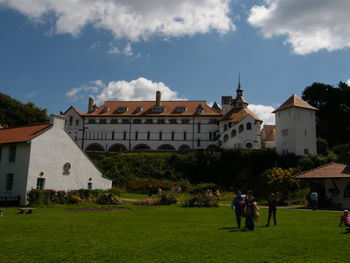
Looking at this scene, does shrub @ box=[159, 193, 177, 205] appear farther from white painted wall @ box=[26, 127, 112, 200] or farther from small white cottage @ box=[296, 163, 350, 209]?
small white cottage @ box=[296, 163, 350, 209]

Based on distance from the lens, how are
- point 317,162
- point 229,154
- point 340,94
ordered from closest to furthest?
point 317,162
point 229,154
point 340,94

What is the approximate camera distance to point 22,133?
96.6ft

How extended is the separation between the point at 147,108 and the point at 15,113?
24.9m

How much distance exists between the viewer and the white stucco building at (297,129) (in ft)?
163

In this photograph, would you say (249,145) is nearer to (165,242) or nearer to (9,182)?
(9,182)

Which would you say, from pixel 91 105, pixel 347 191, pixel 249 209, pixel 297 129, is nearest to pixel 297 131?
pixel 297 129

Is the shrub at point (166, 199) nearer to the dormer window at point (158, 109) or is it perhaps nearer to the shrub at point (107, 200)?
the shrub at point (107, 200)

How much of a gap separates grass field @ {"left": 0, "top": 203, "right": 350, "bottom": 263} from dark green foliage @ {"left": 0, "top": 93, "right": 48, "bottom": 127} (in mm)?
45236

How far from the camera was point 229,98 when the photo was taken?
6950 cm

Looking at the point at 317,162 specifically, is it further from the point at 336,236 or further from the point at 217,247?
the point at 217,247

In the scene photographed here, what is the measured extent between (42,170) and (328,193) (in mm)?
24295

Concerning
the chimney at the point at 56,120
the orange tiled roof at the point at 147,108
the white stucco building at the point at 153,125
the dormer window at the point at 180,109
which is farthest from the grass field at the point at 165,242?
the dormer window at the point at 180,109

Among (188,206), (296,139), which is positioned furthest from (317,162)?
(188,206)

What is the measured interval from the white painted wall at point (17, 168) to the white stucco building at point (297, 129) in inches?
1462
